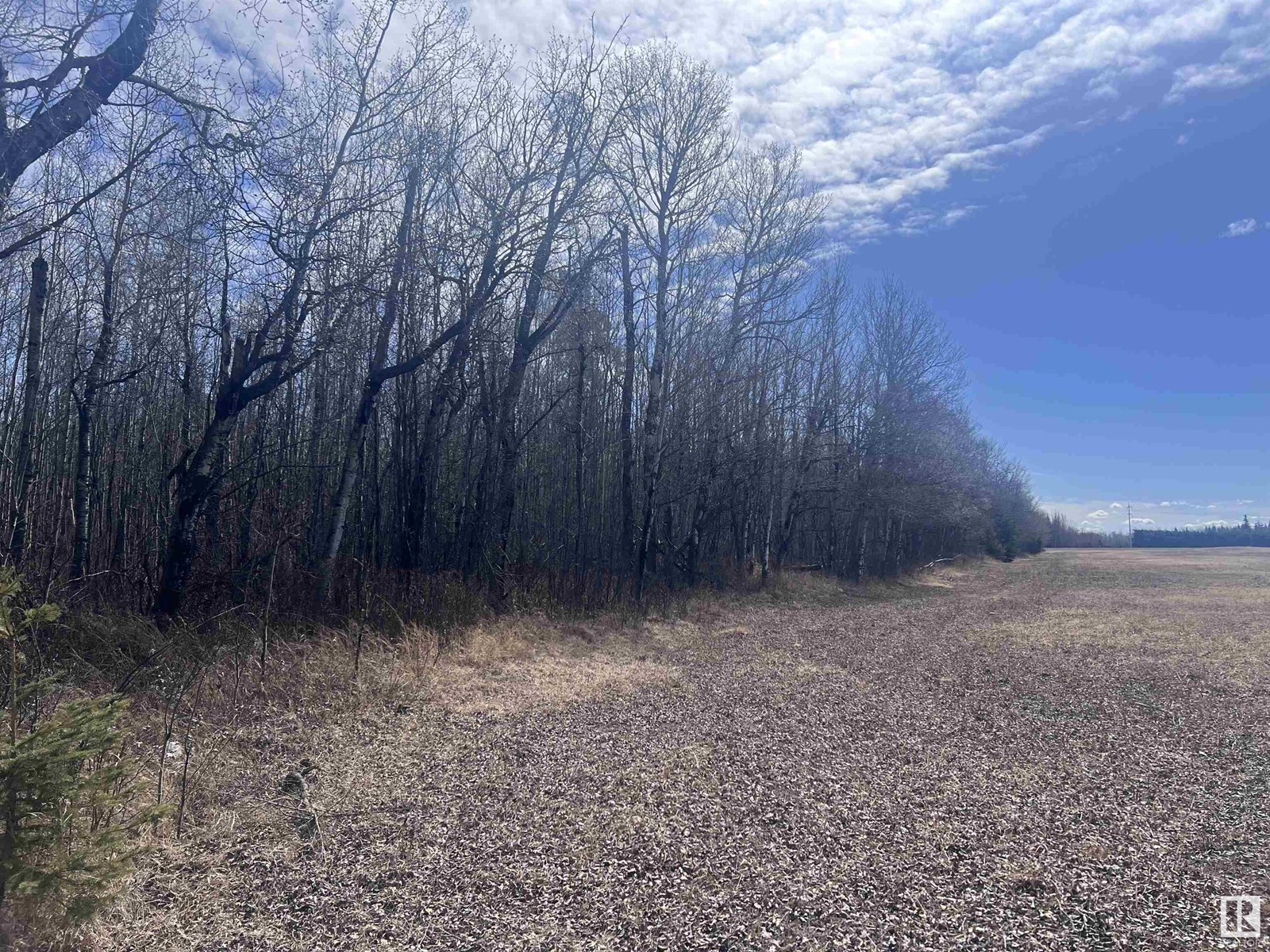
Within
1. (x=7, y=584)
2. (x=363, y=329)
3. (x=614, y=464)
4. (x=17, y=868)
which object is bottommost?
(x=17, y=868)

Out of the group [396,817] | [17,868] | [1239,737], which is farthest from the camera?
[1239,737]

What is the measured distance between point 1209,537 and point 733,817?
8696cm

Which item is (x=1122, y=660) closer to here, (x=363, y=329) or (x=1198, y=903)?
(x=1198, y=903)

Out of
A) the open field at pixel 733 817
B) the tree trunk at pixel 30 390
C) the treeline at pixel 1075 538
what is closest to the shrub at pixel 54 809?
the open field at pixel 733 817

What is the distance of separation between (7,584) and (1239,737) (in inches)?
311

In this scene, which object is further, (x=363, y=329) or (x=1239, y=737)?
(x=363, y=329)

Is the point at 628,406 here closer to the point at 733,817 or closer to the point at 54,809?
the point at 733,817

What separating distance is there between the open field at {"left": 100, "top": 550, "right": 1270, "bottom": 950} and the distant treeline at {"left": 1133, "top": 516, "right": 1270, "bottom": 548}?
78.2 meters

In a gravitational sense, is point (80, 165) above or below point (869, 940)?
above

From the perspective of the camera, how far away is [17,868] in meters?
2.26

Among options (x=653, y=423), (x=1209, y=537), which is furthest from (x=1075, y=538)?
(x=653, y=423)

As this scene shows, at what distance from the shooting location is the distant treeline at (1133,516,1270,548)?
6719 cm

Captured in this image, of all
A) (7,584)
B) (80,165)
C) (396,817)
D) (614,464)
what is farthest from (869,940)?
(614,464)

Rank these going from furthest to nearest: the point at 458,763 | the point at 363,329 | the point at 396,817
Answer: the point at 363,329 → the point at 458,763 → the point at 396,817
